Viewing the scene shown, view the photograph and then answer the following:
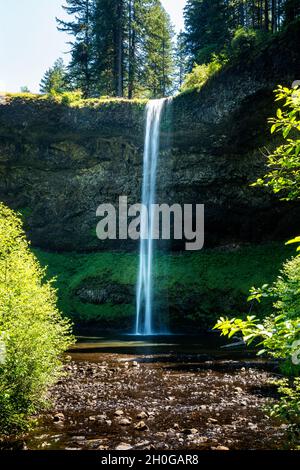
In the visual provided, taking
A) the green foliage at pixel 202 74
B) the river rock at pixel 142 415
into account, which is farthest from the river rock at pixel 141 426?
the green foliage at pixel 202 74

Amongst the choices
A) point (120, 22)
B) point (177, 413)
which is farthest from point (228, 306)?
point (120, 22)

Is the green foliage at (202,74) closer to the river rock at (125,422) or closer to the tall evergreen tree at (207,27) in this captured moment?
the tall evergreen tree at (207,27)

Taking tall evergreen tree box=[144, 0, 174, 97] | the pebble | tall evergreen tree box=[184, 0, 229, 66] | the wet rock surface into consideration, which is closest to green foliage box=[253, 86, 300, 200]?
the wet rock surface

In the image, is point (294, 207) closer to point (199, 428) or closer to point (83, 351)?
point (83, 351)

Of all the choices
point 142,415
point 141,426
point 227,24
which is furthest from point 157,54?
point 141,426

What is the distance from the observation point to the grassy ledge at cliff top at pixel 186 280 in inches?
1086

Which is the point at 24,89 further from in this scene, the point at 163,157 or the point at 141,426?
the point at 141,426

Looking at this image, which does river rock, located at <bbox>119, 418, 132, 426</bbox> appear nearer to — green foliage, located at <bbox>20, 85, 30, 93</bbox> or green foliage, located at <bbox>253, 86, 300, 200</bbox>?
green foliage, located at <bbox>253, 86, 300, 200</bbox>

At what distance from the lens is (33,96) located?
31859mm

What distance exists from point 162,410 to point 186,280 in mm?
20089

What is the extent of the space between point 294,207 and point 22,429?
2417cm

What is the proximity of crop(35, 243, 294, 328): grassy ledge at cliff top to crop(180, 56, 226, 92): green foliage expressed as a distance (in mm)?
12103

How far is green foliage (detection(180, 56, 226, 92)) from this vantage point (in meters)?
25.9
